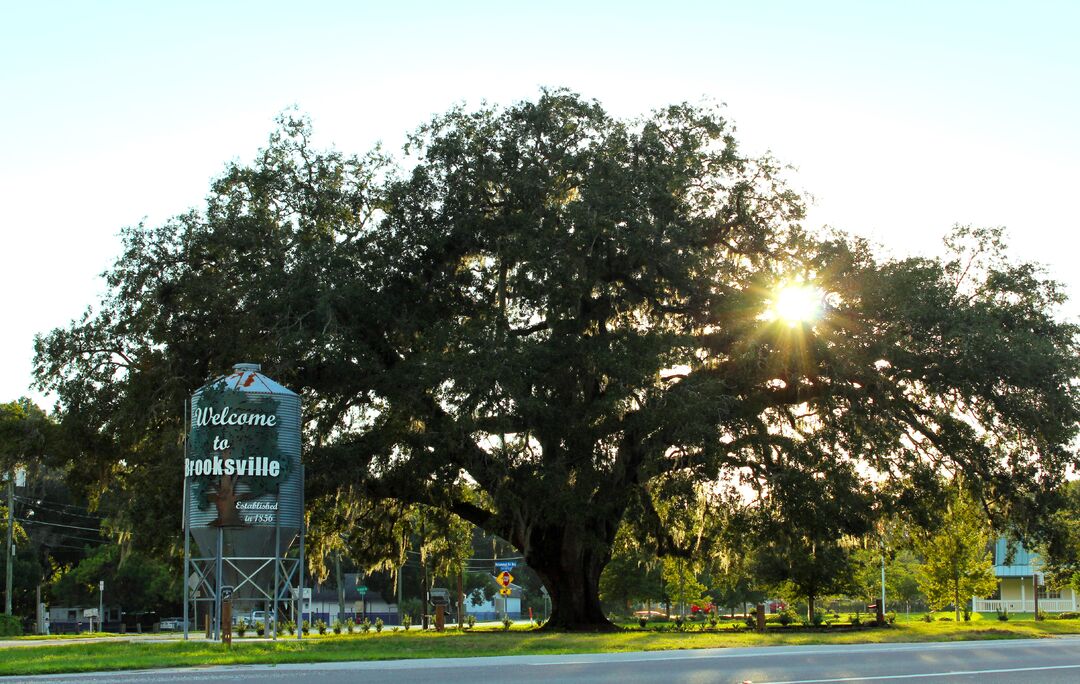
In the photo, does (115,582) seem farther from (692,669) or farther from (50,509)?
(692,669)

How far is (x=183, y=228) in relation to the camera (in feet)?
111

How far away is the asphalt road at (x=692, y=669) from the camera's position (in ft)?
49.1

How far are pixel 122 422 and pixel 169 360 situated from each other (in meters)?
2.12

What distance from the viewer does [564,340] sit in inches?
1257

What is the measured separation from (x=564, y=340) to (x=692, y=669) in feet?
53.0

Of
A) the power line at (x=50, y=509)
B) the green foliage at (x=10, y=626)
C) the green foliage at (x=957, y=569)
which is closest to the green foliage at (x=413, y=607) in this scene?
the power line at (x=50, y=509)

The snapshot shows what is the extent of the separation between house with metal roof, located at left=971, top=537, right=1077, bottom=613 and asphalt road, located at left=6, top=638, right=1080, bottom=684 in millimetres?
58503

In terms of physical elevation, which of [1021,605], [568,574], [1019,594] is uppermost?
[568,574]

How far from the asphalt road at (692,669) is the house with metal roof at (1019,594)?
58503 millimetres

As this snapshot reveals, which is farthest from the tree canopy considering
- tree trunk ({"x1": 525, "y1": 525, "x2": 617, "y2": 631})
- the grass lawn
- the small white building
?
the small white building

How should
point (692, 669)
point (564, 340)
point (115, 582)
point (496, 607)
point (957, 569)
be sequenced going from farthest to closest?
point (496, 607), point (115, 582), point (957, 569), point (564, 340), point (692, 669)

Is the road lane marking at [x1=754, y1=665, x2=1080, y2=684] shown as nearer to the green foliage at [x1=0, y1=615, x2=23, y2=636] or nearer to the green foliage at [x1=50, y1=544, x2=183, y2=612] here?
the green foliage at [x1=0, y1=615, x2=23, y2=636]

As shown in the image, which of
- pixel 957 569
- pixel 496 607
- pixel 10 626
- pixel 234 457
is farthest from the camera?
pixel 496 607

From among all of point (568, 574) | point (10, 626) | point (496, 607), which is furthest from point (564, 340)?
point (496, 607)
